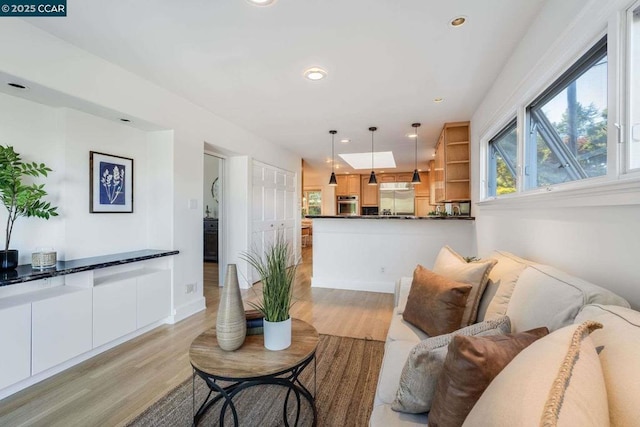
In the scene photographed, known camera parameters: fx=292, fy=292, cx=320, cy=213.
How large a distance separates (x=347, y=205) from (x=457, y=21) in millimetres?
7162

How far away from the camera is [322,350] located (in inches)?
95.6

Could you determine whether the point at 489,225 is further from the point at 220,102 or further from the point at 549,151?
the point at 220,102

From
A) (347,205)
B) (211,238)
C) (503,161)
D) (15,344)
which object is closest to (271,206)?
(211,238)

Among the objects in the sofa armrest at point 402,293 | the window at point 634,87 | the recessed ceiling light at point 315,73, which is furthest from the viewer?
the recessed ceiling light at point 315,73

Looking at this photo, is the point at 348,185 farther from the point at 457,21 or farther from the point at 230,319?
the point at 230,319

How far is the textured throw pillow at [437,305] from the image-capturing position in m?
1.57

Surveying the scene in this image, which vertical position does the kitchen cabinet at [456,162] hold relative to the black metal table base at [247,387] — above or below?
above

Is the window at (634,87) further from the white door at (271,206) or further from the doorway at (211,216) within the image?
the doorway at (211,216)

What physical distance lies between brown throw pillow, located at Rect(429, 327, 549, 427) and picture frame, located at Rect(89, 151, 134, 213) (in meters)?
3.09

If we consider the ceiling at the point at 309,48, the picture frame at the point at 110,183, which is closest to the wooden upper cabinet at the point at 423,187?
the ceiling at the point at 309,48

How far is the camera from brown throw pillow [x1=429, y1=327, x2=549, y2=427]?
761 millimetres

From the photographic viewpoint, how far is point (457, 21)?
191cm

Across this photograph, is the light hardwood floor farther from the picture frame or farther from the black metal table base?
the picture frame

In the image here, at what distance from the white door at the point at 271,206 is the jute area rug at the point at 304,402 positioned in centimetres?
275
